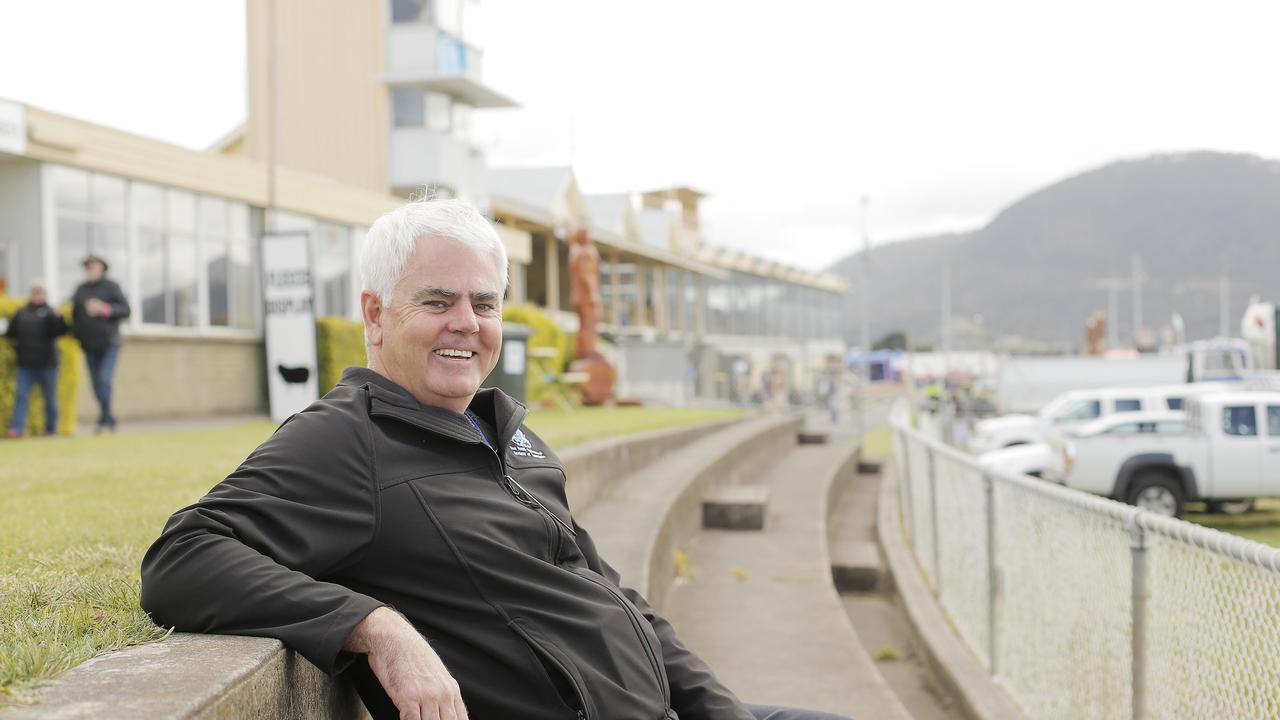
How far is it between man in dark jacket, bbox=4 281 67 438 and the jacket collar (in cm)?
1070

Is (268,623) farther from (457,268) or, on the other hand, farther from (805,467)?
(805,467)

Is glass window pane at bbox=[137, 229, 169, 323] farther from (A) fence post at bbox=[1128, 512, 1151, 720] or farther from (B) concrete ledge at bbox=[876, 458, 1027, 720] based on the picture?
(A) fence post at bbox=[1128, 512, 1151, 720]

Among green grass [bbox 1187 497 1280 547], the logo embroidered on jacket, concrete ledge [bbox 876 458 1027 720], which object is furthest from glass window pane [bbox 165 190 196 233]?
the logo embroidered on jacket

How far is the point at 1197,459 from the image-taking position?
14.9 metres

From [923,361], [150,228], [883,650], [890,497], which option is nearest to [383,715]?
[883,650]

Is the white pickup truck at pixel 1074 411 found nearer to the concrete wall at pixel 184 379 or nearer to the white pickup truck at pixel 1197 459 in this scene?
the white pickup truck at pixel 1197 459

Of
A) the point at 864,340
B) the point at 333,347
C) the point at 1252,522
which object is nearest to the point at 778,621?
the point at 1252,522

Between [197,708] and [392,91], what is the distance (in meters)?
30.9

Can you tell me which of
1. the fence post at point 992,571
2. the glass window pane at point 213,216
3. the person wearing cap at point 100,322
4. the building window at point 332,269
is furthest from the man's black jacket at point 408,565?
the building window at point 332,269

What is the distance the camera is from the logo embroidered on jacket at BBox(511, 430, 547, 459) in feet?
9.27

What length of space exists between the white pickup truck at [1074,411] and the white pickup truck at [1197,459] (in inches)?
226

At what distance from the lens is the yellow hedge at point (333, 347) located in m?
17.4

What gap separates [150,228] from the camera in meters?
18.0

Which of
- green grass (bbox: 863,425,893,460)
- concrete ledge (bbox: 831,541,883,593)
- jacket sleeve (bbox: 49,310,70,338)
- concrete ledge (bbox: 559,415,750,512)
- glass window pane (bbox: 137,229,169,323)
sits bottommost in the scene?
green grass (bbox: 863,425,893,460)
